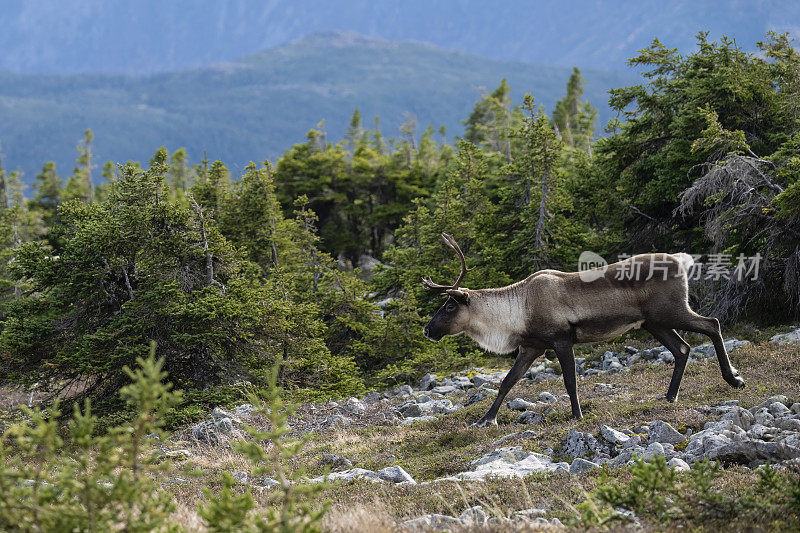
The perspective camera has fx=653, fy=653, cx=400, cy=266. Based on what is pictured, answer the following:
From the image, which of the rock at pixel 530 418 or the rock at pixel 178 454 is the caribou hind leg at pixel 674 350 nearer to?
the rock at pixel 530 418

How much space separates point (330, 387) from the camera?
17.2 m

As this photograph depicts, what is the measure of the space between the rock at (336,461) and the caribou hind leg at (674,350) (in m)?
4.94

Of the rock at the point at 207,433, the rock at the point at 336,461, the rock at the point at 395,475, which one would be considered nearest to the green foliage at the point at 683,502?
the rock at the point at 395,475

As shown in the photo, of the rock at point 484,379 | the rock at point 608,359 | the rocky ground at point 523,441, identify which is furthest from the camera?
the rock at point 484,379

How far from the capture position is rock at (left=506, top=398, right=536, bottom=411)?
11203 millimetres

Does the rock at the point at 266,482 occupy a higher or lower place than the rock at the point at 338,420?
higher

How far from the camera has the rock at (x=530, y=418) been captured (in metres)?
10.1

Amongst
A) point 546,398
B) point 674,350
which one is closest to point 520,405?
point 546,398

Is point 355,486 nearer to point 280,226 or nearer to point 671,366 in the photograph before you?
point 671,366

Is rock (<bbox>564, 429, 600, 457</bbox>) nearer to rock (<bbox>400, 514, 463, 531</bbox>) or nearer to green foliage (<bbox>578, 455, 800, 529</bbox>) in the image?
green foliage (<bbox>578, 455, 800, 529</bbox>)

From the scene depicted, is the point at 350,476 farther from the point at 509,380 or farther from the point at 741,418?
the point at 741,418

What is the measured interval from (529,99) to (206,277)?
11943 mm

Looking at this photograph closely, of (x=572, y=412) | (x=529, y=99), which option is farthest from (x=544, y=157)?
(x=572, y=412)

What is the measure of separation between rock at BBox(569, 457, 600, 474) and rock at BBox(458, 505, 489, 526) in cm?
180
